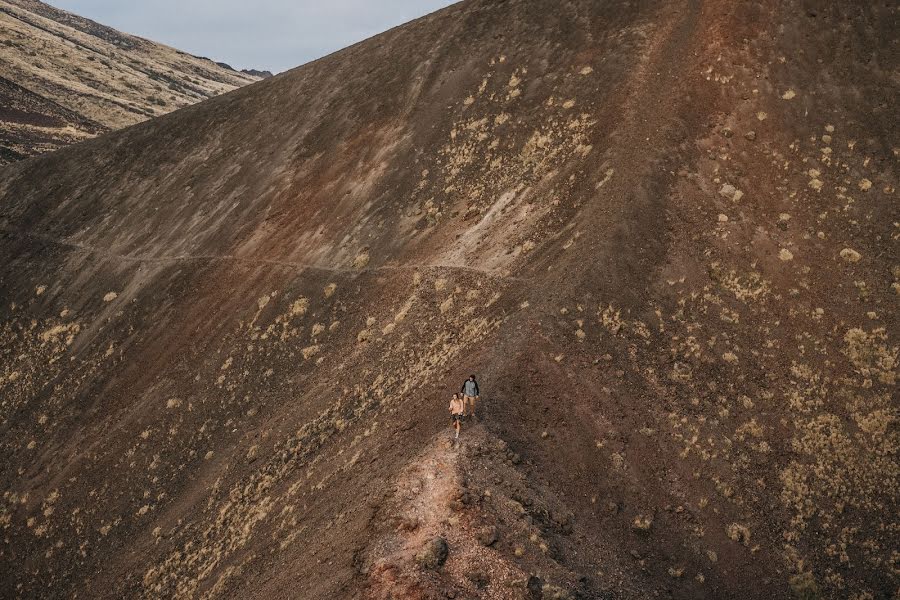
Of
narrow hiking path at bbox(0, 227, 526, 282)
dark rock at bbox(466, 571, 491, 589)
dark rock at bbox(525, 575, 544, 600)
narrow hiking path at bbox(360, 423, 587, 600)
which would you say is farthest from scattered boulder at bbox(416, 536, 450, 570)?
narrow hiking path at bbox(0, 227, 526, 282)

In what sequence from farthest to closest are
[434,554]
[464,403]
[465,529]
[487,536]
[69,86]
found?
[69,86], [464,403], [465,529], [487,536], [434,554]

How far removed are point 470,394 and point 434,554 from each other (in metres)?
3.69

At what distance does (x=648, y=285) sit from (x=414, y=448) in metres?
7.51

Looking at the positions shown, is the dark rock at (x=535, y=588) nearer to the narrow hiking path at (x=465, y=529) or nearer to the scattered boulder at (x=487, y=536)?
the narrow hiking path at (x=465, y=529)

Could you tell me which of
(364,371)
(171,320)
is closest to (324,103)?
(171,320)

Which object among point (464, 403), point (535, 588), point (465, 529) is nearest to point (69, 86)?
point (464, 403)

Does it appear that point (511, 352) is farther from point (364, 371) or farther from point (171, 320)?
point (171, 320)

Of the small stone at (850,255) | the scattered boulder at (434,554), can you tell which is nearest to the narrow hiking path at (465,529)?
the scattered boulder at (434,554)

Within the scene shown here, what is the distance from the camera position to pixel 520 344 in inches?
625

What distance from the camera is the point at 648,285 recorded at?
679 inches

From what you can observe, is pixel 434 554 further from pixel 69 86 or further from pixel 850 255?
pixel 69 86

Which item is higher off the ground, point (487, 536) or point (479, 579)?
point (487, 536)

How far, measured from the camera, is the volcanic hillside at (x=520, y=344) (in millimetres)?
13219

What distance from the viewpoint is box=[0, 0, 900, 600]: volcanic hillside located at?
13.2 metres
